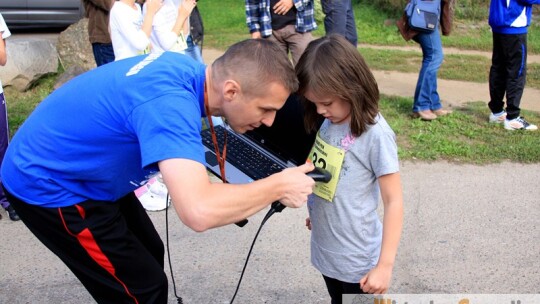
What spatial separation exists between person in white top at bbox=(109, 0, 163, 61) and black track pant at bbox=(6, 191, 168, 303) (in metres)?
2.50

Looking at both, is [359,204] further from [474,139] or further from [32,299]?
[474,139]

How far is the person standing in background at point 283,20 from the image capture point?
5961 millimetres

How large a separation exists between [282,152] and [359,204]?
0.39m

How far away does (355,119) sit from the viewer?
2312 mm

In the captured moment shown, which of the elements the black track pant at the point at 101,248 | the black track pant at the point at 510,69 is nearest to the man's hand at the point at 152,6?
the black track pant at the point at 101,248

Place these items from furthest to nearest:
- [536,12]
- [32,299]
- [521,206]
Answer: [536,12], [521,206], [32,299]

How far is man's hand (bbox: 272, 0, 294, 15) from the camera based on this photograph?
5.93 m

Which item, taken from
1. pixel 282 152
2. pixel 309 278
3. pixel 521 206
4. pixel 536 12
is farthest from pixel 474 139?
pixel 536 12

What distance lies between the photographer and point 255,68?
2.05 meters

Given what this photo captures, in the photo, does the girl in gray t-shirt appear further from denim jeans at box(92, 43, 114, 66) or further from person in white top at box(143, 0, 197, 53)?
denim jeans at box(92, 43, 114, 66)

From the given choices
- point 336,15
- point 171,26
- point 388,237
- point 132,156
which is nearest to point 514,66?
point 336,15

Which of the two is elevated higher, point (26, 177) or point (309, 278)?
point (26, 177)

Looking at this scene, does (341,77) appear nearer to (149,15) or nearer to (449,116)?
(149,15)

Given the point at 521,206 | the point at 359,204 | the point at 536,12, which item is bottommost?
the point at 536,12
